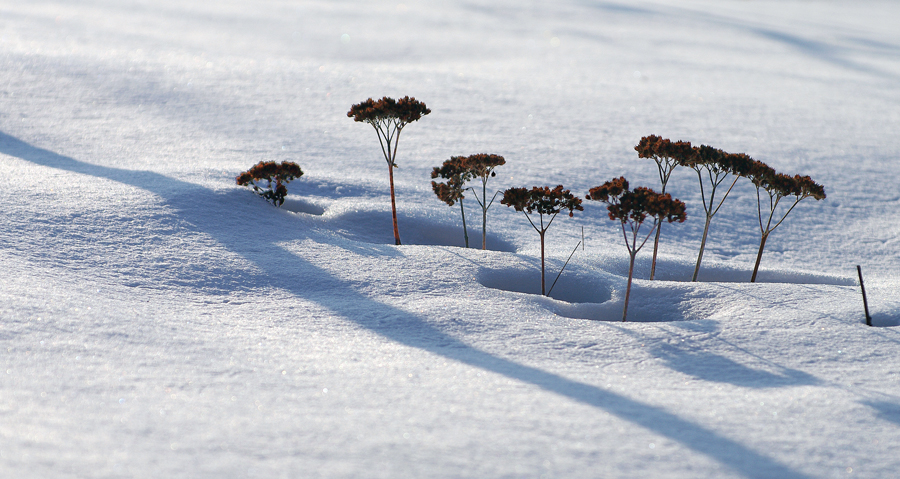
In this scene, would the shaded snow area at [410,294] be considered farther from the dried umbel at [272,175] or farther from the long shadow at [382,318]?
the dried umbel at [272,175]

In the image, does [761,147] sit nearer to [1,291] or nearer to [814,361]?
[814,361]

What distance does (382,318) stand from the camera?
412 centimetres

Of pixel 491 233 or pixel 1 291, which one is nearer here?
pixel 1 291

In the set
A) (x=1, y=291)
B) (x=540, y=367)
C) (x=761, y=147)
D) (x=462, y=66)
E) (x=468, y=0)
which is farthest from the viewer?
(x=468, y=0)

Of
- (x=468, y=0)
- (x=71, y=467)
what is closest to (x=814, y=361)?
(x=71, y=467)

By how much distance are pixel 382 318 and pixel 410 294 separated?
0.44m

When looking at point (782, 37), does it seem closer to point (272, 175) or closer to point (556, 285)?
point (556, 285)

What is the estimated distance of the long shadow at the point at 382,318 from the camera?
2764mm

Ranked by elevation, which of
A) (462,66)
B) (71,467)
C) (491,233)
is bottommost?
(71,467)

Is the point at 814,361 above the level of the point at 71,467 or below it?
above

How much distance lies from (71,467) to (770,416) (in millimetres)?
2887

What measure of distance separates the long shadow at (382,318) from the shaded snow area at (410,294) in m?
0.02

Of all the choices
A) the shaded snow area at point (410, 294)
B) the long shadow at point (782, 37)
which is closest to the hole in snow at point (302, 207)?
the shaded snow area at point (410, 294)

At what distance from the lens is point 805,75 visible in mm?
14734
